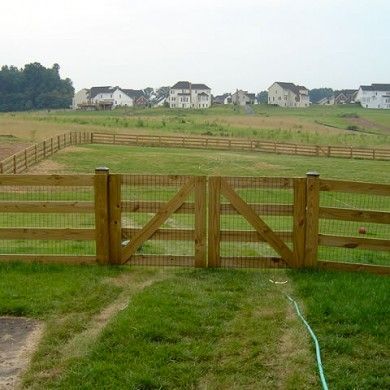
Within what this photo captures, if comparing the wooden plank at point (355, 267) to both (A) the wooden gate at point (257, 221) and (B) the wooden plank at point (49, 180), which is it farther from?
(B) the wooden plank at point (49, 180)

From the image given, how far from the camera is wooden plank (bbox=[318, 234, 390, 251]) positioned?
24.1 ft

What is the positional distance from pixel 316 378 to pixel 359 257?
5347 mm

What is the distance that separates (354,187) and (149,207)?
2657mm

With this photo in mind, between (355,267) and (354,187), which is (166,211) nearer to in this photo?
(354,187)

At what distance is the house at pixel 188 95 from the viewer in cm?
14038

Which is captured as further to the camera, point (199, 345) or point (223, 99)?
point (223, 99)

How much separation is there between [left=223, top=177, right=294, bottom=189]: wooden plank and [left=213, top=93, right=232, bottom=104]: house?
15708cm

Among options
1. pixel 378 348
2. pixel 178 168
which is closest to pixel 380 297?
pixel 378 348

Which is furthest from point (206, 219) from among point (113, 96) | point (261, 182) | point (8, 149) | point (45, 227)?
point (113, 96)

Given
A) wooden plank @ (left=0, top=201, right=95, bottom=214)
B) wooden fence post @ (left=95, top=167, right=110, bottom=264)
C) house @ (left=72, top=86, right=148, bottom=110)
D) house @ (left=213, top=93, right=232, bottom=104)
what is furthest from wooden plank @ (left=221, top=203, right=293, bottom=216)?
house @ (left=213, top=93, right=232, bottom=104)

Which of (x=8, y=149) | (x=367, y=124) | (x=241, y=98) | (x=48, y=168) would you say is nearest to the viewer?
(x=48, y=168)

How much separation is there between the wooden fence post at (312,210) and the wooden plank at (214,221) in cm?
114

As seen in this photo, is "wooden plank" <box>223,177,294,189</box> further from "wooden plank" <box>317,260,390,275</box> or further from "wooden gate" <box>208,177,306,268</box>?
"wooden plank" <box>317,260,390,275</box>

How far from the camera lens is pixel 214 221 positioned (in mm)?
7484
